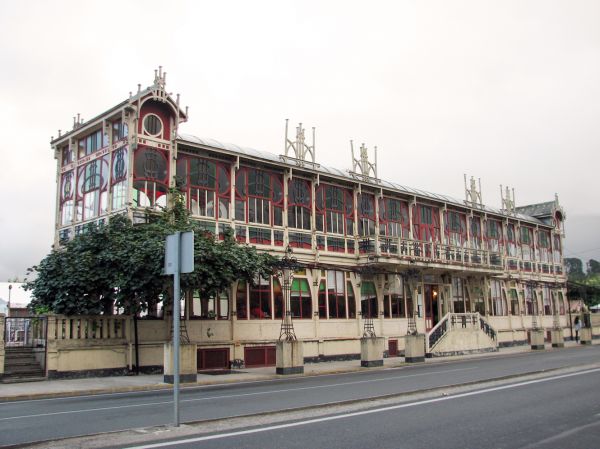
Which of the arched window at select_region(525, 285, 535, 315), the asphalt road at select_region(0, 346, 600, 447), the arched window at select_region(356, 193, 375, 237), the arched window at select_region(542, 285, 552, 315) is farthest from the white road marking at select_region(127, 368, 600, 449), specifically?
the arched window at select_region(542, 285, 552, 315)

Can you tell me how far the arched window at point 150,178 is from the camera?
81.3ft

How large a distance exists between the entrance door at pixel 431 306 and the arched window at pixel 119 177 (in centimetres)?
1965

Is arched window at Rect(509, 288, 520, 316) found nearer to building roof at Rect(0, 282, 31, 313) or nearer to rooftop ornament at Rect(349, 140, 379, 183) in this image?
rooftop ornament at Rect(349, 140, 379, 183)

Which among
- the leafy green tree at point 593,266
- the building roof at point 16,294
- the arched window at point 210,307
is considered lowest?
the arched window at point 210,307

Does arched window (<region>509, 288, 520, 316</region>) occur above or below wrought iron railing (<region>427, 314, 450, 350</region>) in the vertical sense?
above

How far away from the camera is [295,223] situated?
3041 centimetres

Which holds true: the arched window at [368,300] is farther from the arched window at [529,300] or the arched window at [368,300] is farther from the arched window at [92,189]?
the arched window at [529,300]

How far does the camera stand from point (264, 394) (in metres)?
16.1

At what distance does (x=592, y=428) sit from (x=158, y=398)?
10.1 metres

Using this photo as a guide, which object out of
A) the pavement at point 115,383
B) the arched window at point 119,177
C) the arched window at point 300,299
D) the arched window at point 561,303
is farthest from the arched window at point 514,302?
the arched window at point 119,177

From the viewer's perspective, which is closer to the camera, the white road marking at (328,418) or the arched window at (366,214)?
the white road marking at (328,418)

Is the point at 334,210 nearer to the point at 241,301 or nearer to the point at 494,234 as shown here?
the point at 241,301

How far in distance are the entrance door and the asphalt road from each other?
16.6 m

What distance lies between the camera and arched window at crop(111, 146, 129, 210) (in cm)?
2486
